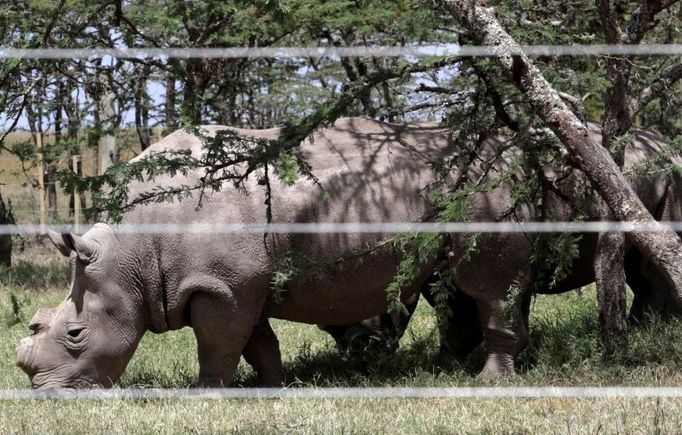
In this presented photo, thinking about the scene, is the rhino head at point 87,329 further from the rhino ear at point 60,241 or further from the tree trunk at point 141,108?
the tree trunk at point 141,108

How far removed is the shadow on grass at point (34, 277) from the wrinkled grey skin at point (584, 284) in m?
4.31

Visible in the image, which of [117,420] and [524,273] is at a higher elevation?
[524,273]

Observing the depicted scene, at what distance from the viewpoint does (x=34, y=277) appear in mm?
11492

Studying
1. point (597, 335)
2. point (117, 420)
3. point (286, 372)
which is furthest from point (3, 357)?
point (597, 335)

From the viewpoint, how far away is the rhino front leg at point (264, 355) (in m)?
6.93

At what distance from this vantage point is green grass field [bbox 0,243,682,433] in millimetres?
5141

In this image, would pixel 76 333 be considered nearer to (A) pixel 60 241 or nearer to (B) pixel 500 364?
Answer: (A) pixel 60 241

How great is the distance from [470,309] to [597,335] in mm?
1062

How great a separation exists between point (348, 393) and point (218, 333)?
952 millimetres

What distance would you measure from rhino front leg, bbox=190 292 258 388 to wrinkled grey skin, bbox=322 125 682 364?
1072 millimetres

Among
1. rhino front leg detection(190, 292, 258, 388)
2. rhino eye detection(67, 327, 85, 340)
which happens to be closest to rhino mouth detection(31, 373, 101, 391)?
rhino eye detection(67, 327, 85, 340)

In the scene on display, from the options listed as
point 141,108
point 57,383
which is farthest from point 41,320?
point 141,108

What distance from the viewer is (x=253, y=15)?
420 inches

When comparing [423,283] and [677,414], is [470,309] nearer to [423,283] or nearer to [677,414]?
[423,283]
